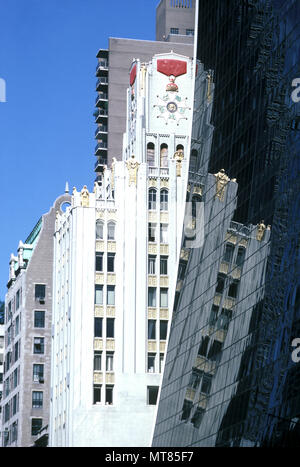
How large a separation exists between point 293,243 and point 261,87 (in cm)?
1255

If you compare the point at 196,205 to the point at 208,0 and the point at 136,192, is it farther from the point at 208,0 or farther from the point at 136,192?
the point at 136,192

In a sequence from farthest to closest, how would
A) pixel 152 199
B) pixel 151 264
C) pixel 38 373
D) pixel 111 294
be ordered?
pixel 38 373 → pixel 152 199 → pixel 151 264 → pixel 111 294

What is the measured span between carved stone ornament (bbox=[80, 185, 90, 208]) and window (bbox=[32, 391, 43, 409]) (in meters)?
33.7

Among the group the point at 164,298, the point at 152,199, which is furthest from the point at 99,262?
the point at 152,199

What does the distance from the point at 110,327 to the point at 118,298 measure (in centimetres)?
321

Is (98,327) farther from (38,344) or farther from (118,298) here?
(38,344)

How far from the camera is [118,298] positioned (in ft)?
391

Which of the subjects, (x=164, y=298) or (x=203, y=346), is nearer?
(x=203, y=346)

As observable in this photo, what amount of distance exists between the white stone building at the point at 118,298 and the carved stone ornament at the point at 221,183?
37.2 m

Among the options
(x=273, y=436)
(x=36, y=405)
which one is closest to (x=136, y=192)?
(x=36, y=405)

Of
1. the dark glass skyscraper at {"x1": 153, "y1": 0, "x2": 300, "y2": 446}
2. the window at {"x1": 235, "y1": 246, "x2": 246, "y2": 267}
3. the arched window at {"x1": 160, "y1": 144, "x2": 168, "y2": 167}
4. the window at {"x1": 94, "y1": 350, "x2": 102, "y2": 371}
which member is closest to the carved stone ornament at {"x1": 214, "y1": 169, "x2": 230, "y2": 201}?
the dark glass skyscraper at {"x1": 153, "y1": 0, "x2": 300, "y2": 446}

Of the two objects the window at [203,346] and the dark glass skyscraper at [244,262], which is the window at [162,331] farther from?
the window at [203,346]

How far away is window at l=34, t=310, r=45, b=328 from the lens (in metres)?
148

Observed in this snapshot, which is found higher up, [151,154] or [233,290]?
[151,154]
